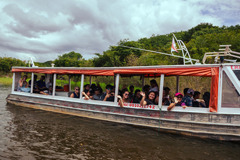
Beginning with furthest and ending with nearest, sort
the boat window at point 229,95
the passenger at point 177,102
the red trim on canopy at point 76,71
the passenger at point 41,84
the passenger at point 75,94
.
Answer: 1. the passenger at point 41,84
2. the passenger at point 75,94
3. the red trim on canopy at point 76,71
4. the passenger at point 177,102
5. the boat window at point 229,95

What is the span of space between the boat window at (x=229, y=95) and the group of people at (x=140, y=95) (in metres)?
1.11

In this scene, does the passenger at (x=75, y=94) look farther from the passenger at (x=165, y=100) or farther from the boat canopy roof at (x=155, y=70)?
the passenger at (x=165, y=100)

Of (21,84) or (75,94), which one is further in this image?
(21,84)

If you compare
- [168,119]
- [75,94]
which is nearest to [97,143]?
[168,119]

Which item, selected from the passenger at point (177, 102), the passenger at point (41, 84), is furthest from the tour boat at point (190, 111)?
the passenger at point (41, 84)

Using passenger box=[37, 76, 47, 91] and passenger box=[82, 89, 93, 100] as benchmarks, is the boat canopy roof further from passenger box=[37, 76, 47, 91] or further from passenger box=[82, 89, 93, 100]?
passenger box=[37, 76, 47, 91]

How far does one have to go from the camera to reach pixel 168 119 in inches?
286

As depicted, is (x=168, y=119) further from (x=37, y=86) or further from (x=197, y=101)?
(x=37, y=86)

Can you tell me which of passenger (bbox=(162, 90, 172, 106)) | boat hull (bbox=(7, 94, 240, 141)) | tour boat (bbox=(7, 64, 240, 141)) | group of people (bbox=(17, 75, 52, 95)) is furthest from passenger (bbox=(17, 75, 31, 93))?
passenger (bbox=(162, 90, 172, 106))

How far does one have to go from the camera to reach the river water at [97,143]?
580 centimetres

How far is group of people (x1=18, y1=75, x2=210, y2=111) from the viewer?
7.50m

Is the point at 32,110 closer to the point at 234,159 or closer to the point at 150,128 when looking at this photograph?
the point at 150,128

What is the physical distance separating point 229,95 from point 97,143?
Answer: 442 centimetres

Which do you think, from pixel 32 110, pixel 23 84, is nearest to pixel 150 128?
pixel 32 110
